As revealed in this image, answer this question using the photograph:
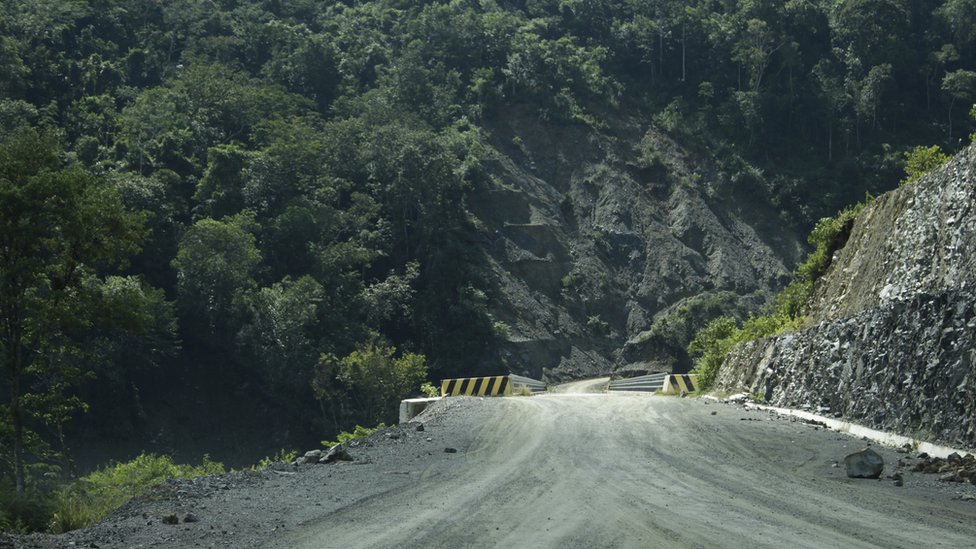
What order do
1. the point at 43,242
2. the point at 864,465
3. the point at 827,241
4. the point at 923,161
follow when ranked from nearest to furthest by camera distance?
the point at 864,465
the point at 43,242
the point at 923,161
the point at 827,241

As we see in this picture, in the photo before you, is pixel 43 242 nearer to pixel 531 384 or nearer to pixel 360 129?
pixel 531 384

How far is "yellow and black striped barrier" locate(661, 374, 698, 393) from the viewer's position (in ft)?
115

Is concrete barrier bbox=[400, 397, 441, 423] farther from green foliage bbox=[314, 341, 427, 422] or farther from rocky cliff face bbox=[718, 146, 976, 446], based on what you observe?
green foliage bbox=[314, 341, 427, 422]

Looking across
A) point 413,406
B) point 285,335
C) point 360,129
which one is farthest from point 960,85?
point 413,406

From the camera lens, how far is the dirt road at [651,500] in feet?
33.2

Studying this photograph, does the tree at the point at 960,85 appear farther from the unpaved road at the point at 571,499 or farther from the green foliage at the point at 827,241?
the unpaved road at the point at 571,499

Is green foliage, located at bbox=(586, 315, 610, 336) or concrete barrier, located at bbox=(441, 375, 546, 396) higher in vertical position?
concrete barrier, located at bbox=(441, 375, 546, 396)

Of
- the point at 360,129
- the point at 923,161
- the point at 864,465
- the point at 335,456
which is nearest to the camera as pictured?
the point at 864,465

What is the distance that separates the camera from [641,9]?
9719 cm

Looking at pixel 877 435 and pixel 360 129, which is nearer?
pixel 877 435

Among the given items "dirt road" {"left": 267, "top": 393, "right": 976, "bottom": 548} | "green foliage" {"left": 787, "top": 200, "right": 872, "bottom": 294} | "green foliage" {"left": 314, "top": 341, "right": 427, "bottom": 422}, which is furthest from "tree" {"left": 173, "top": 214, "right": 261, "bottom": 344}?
"dirt road" {"left": 267, "top": 393, "right": 976, "bottom": 548}

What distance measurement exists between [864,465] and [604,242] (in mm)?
64239

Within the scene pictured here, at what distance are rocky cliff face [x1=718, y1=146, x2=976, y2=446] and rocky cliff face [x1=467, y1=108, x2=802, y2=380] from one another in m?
40.2

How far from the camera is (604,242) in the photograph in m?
78.1
